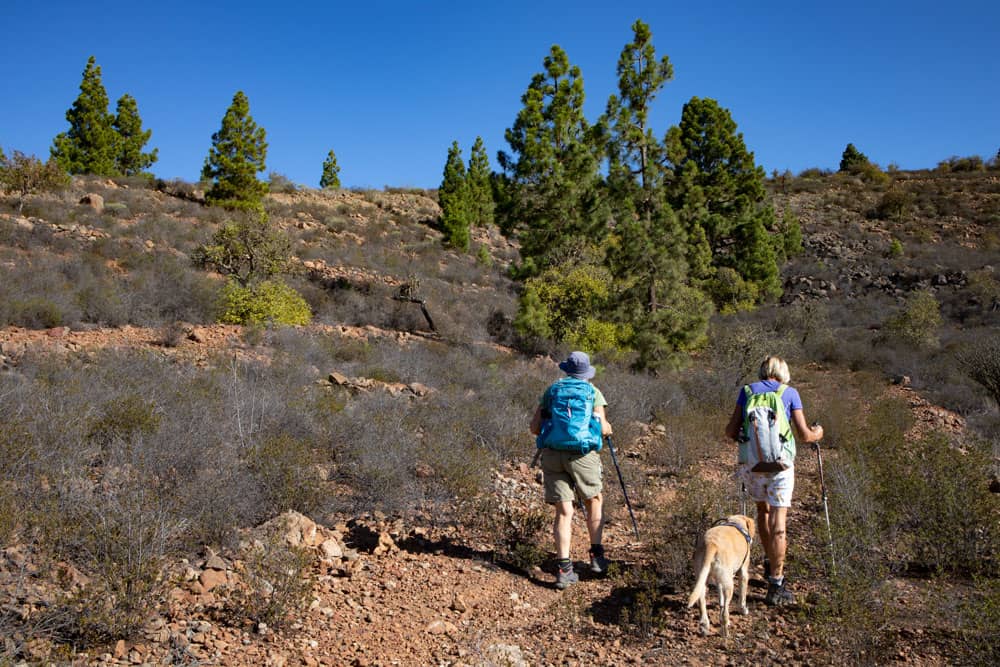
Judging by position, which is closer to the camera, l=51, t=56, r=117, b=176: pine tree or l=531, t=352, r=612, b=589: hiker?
l=531, t=352, r=612, b=589: hiker

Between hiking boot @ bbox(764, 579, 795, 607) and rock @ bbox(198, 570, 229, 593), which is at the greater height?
hiking boot @ bbox(764, 579, 795, 607)

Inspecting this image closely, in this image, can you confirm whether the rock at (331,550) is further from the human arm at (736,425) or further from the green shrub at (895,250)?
the green shrub at (895,250)

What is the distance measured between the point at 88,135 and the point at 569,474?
34361 mm

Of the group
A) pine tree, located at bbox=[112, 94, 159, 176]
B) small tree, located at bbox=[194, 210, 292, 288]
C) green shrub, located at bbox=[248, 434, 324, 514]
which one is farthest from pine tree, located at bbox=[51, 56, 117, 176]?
green shrub, located at bbox=[248, 434, 324, 514]

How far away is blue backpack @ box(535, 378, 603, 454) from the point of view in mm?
4219

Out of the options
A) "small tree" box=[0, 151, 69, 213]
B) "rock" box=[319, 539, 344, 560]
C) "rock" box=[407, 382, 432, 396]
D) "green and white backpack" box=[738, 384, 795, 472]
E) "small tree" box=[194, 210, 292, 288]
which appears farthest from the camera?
"small tree" box=[0, 151, 69, 213]

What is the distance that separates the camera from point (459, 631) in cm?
372

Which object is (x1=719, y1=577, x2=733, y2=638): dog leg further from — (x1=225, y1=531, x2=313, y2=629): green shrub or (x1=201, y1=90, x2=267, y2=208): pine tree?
(x1=201, y1=90, x2=267, y2=208): pine tree

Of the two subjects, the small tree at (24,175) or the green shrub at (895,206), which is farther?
the green shrub at (895,206)

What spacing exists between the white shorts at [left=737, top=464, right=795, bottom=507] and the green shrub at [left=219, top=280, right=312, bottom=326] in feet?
36.0

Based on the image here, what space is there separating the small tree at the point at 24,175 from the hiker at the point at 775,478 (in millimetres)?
23324

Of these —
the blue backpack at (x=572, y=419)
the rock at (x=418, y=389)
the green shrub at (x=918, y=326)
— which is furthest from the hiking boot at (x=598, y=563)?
the green shrub at (x=918, y=326)

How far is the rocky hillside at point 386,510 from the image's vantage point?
11.0 ft

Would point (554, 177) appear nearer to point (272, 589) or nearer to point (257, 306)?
point (257, 306)
